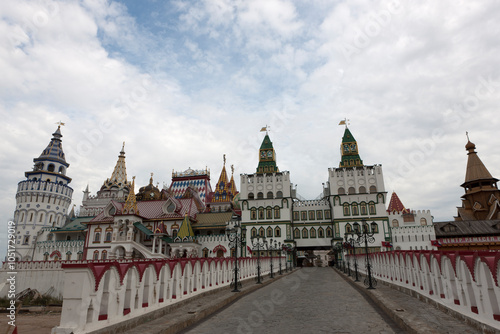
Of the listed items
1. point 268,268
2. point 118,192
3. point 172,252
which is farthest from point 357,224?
point 118,192

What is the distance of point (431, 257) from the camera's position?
8.17 m

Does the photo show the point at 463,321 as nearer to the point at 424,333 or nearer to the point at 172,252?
the point at 424,333

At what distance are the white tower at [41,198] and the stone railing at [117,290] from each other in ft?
166

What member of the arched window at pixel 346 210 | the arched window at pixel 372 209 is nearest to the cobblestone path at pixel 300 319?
the arched window at pixel 346 210

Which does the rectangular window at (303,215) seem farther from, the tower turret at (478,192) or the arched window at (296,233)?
the tower turret at (478,192)

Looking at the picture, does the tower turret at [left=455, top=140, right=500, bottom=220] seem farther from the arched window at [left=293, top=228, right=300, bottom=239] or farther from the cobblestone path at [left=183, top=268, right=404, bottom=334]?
the cobblestone path at [left=183, top=268, right=404, bottom=334]

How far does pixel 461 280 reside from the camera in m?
6.25

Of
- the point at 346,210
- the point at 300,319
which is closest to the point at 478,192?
the point at 346,210

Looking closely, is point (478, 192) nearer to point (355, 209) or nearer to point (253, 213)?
point (355, 209)

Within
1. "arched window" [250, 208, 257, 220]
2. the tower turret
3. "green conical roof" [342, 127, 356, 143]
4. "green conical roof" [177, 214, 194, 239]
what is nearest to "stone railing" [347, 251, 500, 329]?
"green conical roof" [177, 214, 194, 239]

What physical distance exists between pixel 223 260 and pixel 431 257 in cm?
915

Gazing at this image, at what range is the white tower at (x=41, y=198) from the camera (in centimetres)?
4788

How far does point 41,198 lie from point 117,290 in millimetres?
54614

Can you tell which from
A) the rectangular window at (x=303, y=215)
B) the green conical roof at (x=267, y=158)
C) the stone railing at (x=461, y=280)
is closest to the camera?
the stone railing at (x=461, y=280)
